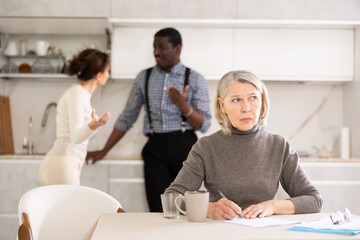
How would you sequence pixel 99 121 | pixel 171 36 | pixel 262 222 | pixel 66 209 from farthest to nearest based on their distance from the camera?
pixel 171 36
pixel 99 121
pixel 66 209
pixel 262 222

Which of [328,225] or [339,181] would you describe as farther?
[339,181]

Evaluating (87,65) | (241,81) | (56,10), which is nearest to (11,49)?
(56,10)

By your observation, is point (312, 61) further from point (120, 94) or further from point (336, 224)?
point (336, 224)

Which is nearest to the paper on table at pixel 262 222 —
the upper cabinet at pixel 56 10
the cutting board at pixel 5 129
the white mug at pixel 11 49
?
the upper cabinet at pixel 56 10

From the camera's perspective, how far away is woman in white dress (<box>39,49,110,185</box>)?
2538 mm

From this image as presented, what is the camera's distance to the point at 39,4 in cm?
357

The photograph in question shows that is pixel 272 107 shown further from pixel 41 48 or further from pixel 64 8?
pixel 41 48

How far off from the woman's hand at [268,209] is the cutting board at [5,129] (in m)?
2.79

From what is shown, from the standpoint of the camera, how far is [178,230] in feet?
4.04

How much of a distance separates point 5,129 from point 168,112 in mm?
1543

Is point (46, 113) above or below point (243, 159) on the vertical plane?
above

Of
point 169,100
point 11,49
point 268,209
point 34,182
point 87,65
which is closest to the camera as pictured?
point 268,209

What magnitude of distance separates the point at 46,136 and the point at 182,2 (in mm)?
1614

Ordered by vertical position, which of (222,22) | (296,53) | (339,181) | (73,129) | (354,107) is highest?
(222,22)
